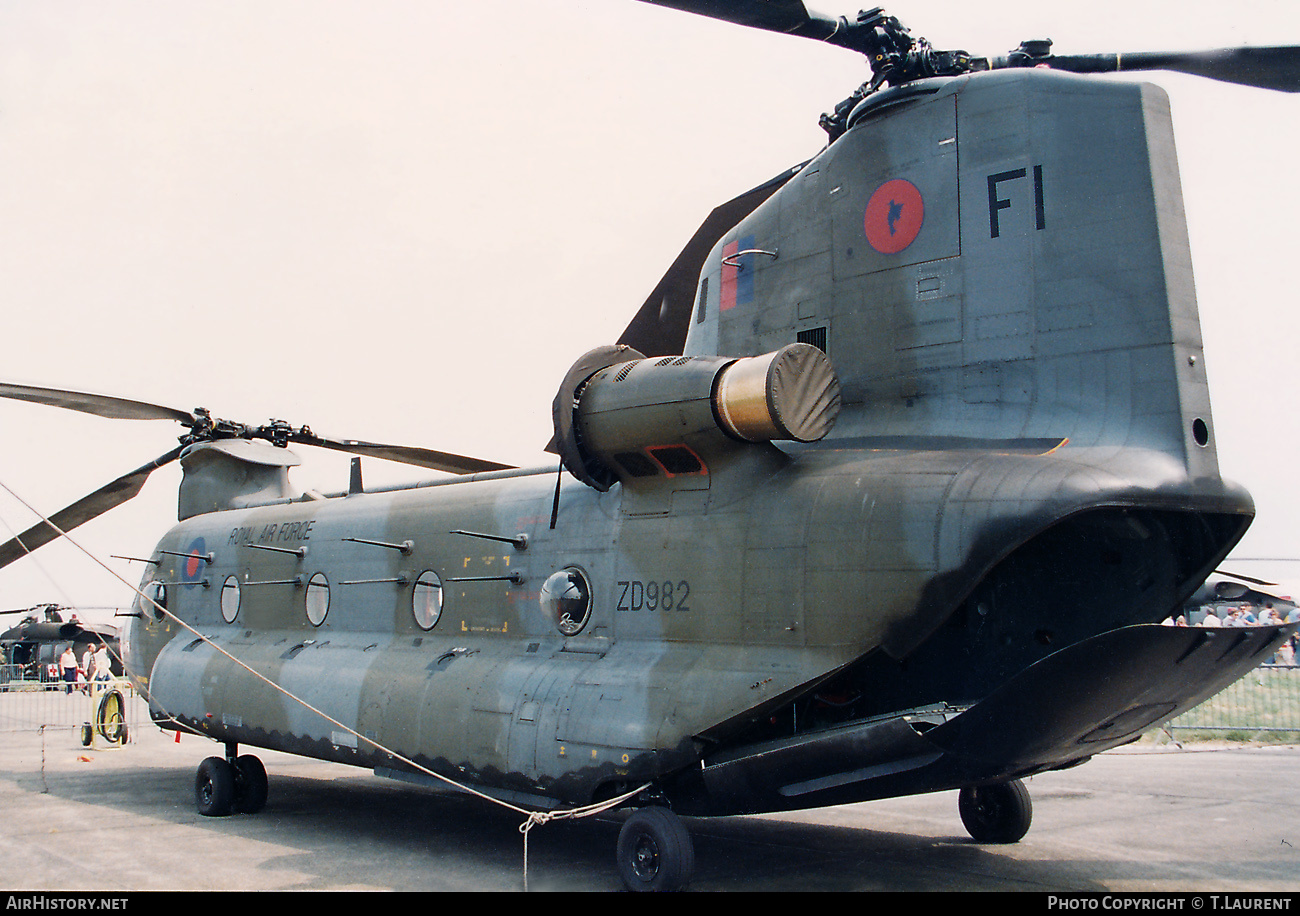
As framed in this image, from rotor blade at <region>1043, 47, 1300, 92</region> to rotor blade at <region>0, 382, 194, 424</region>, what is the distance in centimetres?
999

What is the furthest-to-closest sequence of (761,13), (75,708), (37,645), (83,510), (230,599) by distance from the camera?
(37,645), (75,708), (83,510), (230,599), (761,13)

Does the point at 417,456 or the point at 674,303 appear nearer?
the point at 674,303

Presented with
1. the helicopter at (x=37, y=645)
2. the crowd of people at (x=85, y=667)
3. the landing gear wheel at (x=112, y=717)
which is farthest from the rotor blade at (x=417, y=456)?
the helicopter at (x=37, y=645)

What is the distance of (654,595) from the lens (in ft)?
27.4

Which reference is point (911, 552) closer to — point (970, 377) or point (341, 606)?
point (970, 377)

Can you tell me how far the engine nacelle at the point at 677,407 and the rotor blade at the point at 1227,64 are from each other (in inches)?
120

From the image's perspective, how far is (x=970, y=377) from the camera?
7.70 metres

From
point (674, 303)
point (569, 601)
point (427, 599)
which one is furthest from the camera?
point (674, 303)

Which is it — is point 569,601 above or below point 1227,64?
below

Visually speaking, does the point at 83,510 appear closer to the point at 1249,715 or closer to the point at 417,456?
the point at 417,456

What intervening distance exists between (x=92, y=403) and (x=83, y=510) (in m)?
2.57

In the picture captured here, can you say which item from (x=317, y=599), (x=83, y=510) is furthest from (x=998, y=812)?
(x=83, y=510)

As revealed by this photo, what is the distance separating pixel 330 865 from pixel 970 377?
623 cm
